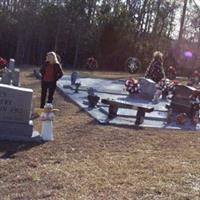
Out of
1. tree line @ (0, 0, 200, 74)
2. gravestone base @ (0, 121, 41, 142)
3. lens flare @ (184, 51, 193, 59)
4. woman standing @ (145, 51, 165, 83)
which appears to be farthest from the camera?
lens flare @ (184, 51, 193, 59)

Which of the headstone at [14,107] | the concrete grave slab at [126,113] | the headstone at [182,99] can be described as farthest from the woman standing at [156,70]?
the headstone at [14,107]

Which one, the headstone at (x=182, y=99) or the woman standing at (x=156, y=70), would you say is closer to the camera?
the headstone at (x=182, y=99)

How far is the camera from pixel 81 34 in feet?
136

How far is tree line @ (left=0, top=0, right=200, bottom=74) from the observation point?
1610 inches

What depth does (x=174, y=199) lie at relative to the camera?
5777mm

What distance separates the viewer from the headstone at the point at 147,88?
55.2ft

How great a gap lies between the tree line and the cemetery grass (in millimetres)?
30287

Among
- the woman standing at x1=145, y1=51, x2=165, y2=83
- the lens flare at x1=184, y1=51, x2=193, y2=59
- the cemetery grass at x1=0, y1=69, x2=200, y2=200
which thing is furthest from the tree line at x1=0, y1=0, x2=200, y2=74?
the cemetery grass at x1=0, y1=69, x2=200, y2=200

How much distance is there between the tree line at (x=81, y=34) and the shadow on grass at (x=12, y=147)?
104ft

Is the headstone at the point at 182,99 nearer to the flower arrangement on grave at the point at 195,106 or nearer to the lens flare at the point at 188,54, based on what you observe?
the flower arrangement on grave at the point at 195,106

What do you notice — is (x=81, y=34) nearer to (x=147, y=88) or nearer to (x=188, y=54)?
(x=188, y=54)

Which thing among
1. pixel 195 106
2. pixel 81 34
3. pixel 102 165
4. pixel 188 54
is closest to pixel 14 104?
pixel 102 165

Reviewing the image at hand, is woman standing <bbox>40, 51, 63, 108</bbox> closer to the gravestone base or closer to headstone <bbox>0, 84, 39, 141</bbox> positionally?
headstone <bbox>0, 84, 39, 141</bbox>

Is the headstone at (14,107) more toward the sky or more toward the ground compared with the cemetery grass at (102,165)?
more toward the sky
